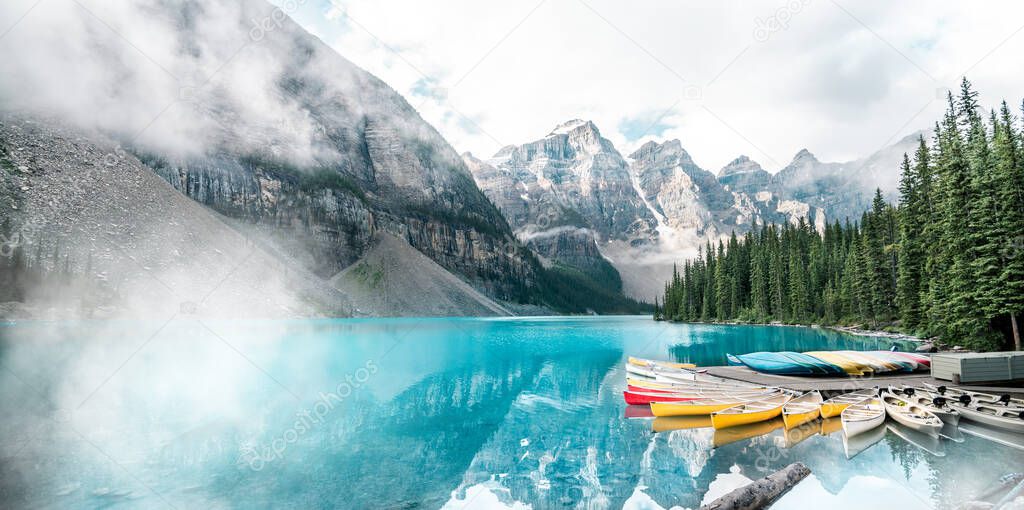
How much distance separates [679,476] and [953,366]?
62.8 feet

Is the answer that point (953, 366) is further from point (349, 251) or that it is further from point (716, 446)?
point (349, 251)

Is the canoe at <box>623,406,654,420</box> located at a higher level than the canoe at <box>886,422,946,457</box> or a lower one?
lower

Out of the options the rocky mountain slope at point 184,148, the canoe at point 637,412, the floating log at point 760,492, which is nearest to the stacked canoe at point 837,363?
the canoe at point 637,412

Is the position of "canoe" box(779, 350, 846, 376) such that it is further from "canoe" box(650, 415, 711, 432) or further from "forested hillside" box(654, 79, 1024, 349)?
"forested hillside" box(654, 79, 1024, 349)

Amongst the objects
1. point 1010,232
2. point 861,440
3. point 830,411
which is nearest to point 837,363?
point 830,411

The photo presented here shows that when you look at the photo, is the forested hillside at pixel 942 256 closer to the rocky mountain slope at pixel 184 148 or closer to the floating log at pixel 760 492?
the floating log at pixel 760 492

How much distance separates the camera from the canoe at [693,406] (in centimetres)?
2153

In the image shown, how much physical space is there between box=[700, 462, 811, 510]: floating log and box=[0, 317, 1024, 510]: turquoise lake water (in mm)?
990

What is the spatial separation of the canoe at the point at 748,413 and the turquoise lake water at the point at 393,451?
0.60m

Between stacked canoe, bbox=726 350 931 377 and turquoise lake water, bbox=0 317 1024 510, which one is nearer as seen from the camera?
turquoise lake water, bbox=0 317 1024 510

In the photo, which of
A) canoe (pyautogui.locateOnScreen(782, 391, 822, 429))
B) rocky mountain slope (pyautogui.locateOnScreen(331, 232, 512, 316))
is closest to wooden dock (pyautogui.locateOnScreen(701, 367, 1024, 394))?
canoe (pyautogui.locateOnScreen(782, 391, 822, 429))

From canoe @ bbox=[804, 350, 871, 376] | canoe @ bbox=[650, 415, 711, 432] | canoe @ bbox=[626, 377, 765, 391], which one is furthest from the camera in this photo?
canoe @ bbox=[804, 350, 871, 376]

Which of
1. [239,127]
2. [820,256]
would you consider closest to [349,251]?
[239,127]

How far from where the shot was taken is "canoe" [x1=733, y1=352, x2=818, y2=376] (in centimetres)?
2772
